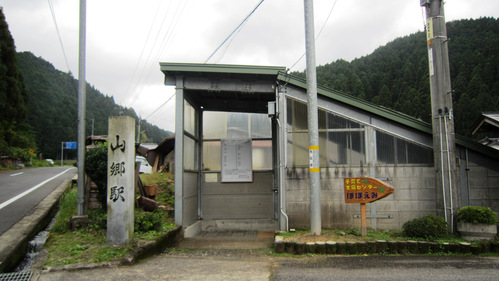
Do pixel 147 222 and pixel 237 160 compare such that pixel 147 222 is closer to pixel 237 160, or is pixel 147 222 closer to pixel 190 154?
pixel 190 154

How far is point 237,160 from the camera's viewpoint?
37.0 feet

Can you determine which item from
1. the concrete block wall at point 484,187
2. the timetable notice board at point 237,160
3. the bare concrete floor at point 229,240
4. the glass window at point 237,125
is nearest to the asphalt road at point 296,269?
the bare concrete floor at point 229,240

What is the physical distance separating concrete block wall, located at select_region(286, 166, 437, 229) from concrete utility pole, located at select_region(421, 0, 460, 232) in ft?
1.61

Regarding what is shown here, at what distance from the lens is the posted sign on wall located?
698 centimetres

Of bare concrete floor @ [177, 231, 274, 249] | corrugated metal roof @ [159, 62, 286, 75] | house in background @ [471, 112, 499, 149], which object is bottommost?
bare concrete floor @ [177, 231, 274, 249]

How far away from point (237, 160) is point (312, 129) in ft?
14.1

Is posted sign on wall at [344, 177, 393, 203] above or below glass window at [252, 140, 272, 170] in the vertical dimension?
below

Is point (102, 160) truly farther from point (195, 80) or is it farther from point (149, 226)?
point (195, 80)

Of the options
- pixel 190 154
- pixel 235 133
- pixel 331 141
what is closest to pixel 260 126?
pixel 235 133

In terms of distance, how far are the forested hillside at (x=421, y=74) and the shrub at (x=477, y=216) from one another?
69.5 feet

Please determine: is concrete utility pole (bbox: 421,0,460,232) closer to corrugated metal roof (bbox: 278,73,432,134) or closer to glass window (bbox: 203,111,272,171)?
corrugated metal roof (bbox: 278,73,432,134)

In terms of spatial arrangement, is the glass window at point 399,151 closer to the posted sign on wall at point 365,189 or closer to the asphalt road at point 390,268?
the posted sign on wall at point 365,189

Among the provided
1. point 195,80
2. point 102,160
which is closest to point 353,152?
point 195,80

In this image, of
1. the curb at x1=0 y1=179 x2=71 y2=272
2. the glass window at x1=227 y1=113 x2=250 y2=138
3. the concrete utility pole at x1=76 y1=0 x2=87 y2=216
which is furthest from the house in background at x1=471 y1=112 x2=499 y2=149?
the curb at x1=0 y1=179 x2=71 y2=272
